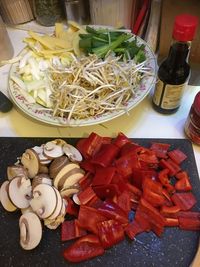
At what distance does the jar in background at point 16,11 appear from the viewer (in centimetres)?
103

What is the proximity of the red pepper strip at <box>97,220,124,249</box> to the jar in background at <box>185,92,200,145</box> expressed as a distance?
12.4 inches

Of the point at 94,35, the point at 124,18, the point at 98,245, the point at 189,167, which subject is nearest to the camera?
the point at 98,245

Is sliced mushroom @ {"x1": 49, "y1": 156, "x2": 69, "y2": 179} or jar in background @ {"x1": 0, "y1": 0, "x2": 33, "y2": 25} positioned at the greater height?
jar in background @ {"x1": 0, "y1": 0, "x2": 33, "y2": 25}

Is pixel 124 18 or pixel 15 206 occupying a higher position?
pixel 124 18

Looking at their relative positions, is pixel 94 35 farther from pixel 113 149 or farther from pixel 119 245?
pixel 119 245

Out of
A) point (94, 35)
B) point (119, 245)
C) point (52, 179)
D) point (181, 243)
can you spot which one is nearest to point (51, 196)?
point (52, 179)

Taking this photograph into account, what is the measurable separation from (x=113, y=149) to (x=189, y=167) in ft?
0.67

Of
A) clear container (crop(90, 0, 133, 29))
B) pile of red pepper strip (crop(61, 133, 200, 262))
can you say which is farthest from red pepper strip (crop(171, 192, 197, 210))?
clear container (crop(90, 0, 133, 29))

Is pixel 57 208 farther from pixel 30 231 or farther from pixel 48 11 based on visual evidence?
pixel 48 11

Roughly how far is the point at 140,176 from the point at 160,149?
0.12 meters

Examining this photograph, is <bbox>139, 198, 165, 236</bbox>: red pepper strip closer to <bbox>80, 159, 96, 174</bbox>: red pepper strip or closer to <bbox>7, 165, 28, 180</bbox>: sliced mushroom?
<bbox>80, 159, 96, 174</bbox>: red pepper strip

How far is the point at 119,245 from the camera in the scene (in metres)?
0.59

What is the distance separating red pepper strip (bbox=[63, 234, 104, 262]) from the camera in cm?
57

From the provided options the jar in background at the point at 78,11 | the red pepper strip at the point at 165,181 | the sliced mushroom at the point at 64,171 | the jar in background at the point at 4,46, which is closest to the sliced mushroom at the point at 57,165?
the sliced mushroom at the point at 64,171
